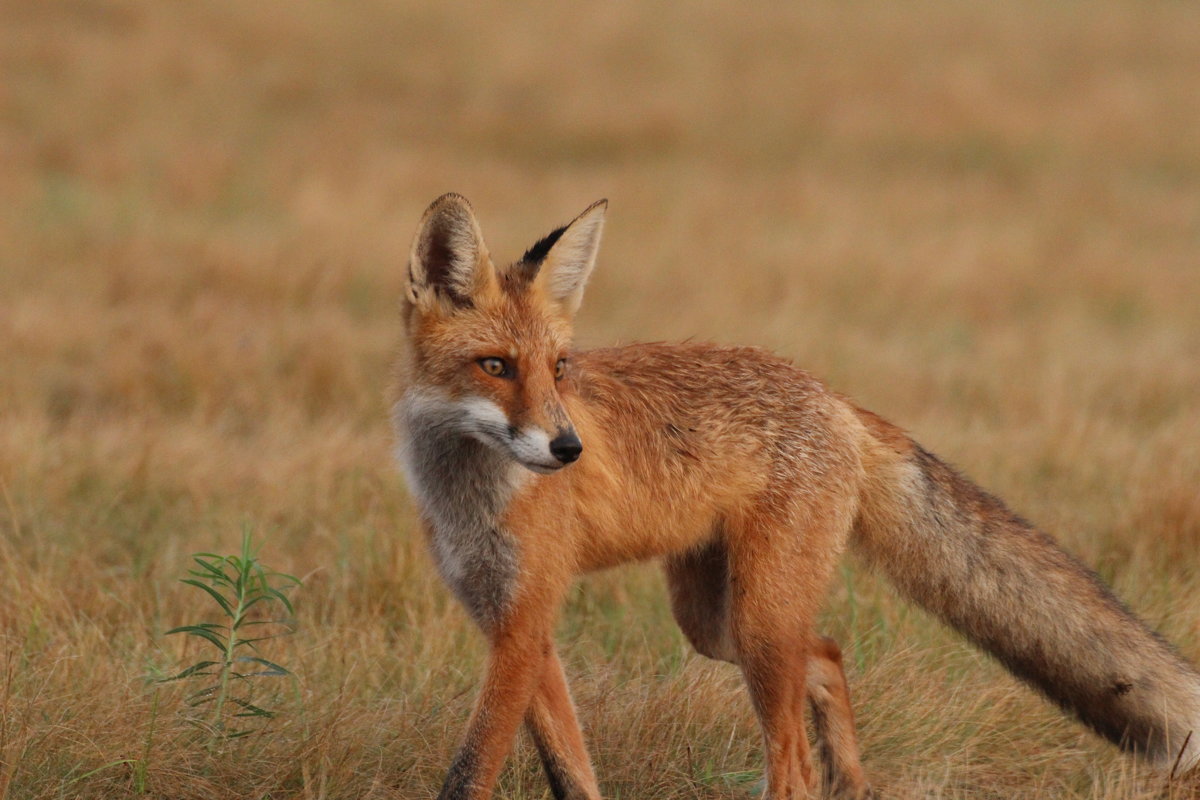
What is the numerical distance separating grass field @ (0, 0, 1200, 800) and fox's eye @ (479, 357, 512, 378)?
1.20 meters

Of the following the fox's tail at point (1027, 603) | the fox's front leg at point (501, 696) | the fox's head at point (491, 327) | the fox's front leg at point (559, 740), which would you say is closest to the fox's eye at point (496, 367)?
the fox's head at point (491, 327)

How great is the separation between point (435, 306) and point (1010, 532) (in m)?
1.95

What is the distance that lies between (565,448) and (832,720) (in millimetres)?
1475

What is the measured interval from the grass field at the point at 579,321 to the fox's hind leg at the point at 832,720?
7.1 inches

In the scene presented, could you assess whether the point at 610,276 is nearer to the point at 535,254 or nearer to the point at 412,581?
the point at 412,581

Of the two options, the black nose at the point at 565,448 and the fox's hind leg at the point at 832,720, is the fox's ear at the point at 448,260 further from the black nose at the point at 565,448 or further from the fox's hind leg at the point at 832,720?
the fox's hind leg at the point at 832,720

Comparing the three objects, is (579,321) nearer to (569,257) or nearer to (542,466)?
(569,257)

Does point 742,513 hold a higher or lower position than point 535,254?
lower

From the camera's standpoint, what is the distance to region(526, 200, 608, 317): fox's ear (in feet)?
13.1

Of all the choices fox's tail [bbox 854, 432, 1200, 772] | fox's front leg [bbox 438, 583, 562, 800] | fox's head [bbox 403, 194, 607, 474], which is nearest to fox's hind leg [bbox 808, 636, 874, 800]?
fox's tail [bbox 854, 432, 1200, 772]

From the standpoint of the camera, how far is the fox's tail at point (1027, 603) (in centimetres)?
403

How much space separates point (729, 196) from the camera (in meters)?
16.6

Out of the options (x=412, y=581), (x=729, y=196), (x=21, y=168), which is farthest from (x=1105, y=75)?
(x=412, y=581)

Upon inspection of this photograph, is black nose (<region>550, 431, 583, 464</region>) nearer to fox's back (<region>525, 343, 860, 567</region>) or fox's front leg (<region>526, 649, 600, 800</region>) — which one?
fox's back (<region>525, 343, 860, 567</region>)
